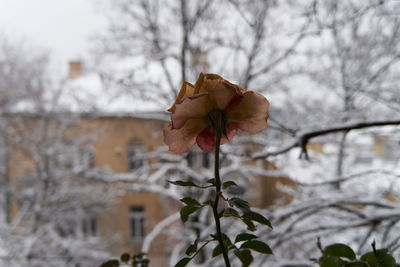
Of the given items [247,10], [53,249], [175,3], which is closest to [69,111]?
[53,249]

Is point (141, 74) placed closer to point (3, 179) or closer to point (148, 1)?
point (148, 1)

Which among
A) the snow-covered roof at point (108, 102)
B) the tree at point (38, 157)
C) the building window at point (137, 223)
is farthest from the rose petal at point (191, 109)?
the building window at point (137, 223)

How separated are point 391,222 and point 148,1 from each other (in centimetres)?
508

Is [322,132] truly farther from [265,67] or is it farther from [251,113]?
[265,67]

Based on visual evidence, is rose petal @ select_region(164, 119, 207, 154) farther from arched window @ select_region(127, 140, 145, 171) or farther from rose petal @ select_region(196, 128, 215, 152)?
arched window @ select_region(127, 140, 145, 171)

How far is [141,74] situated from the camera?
4.81 m

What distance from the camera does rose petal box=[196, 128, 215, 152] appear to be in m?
0.40

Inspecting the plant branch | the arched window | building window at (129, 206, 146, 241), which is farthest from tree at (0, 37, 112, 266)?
the plant branch

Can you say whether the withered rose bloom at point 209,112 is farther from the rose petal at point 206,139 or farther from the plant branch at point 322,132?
the plant branch at point 322,132

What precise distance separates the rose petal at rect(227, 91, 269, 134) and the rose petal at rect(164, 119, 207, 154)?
38 millimetres

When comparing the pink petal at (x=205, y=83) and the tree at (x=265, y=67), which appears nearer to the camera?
the pink petal at (x=205, y=83)

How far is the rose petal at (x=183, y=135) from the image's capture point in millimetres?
387

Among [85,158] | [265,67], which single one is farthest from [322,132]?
[85,158]

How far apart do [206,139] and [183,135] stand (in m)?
0.03
